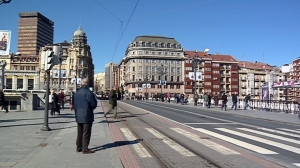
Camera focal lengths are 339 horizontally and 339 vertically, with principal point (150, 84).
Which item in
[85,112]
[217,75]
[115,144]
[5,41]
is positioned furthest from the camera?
[217,75]

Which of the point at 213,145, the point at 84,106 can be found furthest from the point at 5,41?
the point at 213,145

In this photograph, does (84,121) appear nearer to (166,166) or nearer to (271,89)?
(166,166)

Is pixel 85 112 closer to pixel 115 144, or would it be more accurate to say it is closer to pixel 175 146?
pixel 115 144

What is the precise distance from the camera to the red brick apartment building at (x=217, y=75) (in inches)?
5012

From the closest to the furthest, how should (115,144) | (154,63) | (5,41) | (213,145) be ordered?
(115,144)
(213,145)
(5,41)
(154,63)

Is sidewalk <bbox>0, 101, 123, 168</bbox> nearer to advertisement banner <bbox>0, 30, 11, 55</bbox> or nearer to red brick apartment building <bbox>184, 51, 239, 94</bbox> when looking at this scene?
advertisement banner <bbox>0, 30, 11, 55</bbox>

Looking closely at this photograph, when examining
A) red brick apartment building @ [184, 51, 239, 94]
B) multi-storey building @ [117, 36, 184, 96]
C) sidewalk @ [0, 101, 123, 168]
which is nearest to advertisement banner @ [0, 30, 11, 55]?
sidewalk @ [0, 101, 123, 168]

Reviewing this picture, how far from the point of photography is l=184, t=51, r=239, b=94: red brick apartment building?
127312 millimetres

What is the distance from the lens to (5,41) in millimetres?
22625

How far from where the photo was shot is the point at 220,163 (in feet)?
25.2

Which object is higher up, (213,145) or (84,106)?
(84,106)

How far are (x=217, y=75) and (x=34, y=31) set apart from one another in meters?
78.4

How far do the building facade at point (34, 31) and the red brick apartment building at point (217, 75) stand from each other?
6034 centimetres

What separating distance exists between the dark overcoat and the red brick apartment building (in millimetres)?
119492
